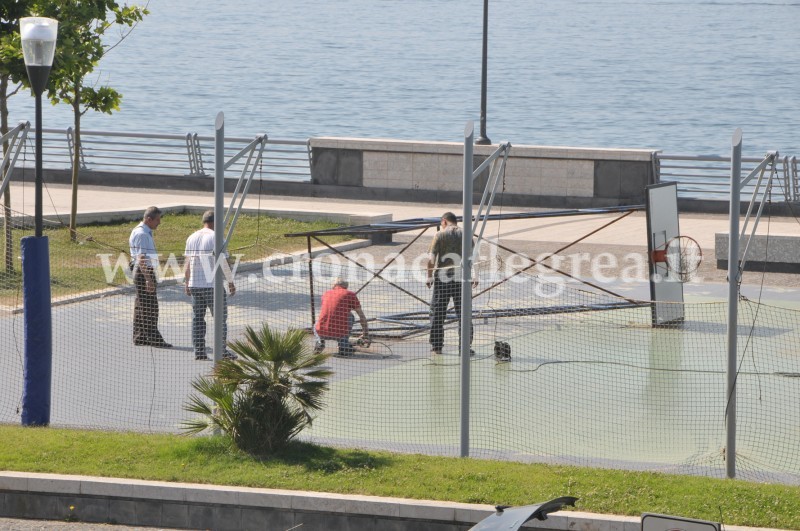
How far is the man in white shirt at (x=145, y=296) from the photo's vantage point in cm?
1391

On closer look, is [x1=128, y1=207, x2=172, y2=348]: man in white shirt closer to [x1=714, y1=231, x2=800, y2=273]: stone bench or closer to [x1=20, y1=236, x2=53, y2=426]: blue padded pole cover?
[x1=20, y1=236, x2=53, y2=426]: blue padded pole cover

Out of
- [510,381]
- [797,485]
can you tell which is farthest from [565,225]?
[797,485]

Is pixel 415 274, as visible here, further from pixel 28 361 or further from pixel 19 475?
pixel 19 475

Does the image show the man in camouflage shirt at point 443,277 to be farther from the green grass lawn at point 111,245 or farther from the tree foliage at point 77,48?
the tree foliage at point 77,48

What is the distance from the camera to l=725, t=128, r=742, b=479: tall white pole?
9.35 meters

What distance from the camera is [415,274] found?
18406mm

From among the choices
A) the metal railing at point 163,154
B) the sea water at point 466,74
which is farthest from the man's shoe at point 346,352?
the sea water at point 466,74

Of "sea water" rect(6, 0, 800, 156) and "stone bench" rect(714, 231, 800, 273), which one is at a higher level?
"sea water" rect(6, 0, 800, 156)

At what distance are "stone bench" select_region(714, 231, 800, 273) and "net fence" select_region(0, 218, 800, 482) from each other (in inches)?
90.9

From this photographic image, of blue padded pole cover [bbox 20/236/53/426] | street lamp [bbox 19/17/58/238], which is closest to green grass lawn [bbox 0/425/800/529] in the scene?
blue padded pole cover [bbox 20/236/53/426]

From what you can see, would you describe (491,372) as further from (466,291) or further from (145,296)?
(145,296)

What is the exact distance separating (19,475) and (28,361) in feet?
5.82

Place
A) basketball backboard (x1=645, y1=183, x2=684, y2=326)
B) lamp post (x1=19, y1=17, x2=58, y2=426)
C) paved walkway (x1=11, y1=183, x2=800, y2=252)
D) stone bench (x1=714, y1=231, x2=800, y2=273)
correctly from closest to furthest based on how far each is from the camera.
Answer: lamp post (x1=19, y1=17, x2=58, y2=426), basketball backboard (x1=645, y1=183, x2=684, y2=326), stone bench (x1=714, y1=231, x2=800, y2=273), paved walkway (x1=11, y1=183, x2=800, y2=252)

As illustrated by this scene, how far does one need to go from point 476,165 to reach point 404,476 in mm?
17399
